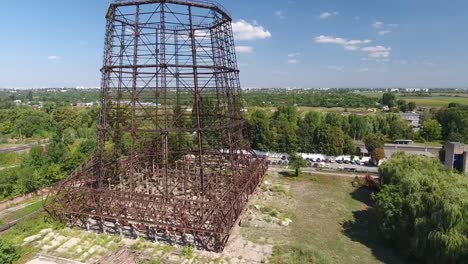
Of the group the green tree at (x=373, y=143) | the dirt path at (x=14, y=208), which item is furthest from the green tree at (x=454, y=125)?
the dirt path at (x=14, y=208)

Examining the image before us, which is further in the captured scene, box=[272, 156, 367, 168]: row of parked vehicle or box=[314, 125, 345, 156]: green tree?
box=[314, 125, 345, 156]: green tree

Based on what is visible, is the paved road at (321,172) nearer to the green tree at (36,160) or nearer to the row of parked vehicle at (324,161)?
the row of parked vehicle at (324,161)

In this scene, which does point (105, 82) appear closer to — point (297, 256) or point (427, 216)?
point (297, 256)

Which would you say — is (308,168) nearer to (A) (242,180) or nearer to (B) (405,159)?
(B) (405,159)

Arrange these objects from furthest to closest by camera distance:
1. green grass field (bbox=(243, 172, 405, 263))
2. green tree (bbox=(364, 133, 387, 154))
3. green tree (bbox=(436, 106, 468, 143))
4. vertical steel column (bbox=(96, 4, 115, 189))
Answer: green tree (bbox=(436, 106, 468, 143)) < green tree (bbox=(364, 133, 387, 154)) < vertical steel column (bbox=(96, 4, 115, 189)) < green grass field (bbox=(243, 172, 405, 263))

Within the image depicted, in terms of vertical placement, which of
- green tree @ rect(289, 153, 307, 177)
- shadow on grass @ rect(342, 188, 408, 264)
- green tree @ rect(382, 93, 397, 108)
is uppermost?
green tree @ rect(382, 93, 397, 108)

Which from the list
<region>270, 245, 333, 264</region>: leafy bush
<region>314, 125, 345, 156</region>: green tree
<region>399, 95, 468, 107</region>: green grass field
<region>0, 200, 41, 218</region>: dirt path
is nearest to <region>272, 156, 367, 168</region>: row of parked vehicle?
<region>314, 125, 345, 156</region>: green tree

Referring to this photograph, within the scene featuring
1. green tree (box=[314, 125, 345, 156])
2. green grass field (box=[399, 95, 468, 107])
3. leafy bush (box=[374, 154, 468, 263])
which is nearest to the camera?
leafy bush (box=[374, 154, 468, 263])

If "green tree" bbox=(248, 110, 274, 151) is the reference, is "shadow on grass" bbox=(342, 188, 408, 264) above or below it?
below

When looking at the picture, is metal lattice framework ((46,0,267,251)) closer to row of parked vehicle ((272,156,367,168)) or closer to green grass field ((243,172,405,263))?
green grass field ((243,172,405,263))
